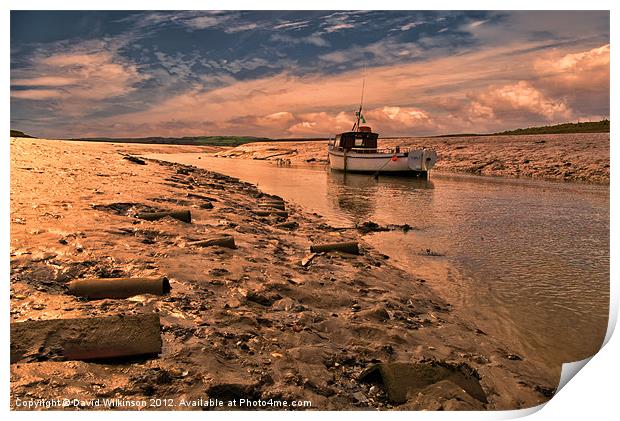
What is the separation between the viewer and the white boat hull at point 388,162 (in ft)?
87.3

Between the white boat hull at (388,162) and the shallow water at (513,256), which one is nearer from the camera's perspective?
the shallow water at (513,256)

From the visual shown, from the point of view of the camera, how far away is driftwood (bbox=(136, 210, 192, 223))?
22.3ft

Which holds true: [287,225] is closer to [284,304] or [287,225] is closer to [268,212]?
[268,212]

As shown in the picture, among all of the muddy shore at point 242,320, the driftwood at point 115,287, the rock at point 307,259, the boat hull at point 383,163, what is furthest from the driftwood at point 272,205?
the boat hull at point 383,163

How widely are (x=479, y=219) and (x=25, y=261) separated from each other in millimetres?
10677

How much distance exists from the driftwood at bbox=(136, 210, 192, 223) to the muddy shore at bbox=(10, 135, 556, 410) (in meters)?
0.19

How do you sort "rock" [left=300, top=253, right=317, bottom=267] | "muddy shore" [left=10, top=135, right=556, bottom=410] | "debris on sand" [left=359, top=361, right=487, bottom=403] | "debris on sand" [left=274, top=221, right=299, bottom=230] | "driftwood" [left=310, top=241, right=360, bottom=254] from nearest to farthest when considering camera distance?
"muddy shore" [left=10, top=135, right=556, bottom=410] → "debris on sand" [left=359, top=361, right=487, bottom=403] → "rock" [left=300, top=253, right=317, bottom=267] → "driftwood" [left=310, top=241, right=360, bottom=254] → "debris on sand" [left=274, top=221, right=299, bottom=230]

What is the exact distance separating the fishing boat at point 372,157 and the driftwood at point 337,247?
20.6 m

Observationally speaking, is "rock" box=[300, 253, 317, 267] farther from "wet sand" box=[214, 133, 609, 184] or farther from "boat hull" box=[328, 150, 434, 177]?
"wet sand" box=[214, 133, 609, 184]

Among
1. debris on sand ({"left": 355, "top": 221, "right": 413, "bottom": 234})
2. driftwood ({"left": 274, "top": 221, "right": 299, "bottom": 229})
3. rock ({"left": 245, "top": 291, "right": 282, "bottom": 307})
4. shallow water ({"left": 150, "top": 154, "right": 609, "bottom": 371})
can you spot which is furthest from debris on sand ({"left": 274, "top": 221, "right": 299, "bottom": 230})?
rock ({"left": 245, "top": 291, "right": 282, "bottom": 307})

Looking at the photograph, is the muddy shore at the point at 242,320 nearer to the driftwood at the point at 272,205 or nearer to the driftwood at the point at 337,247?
the driftwood at the point at 337,247

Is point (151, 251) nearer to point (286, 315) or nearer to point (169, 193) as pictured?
point (286, 315)

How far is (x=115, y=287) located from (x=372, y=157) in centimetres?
2567

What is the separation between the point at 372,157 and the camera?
93.5ft
